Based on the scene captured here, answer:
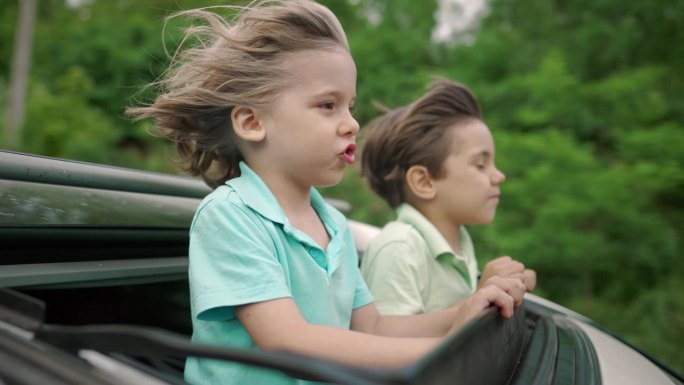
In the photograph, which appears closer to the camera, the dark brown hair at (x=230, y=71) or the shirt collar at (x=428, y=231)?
the dark brown hair at (x=230, y=71)

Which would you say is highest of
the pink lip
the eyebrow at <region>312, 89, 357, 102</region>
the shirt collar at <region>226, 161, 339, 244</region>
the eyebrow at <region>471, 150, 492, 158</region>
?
the eyebrow at <region>471, 150, 492, 158</region>

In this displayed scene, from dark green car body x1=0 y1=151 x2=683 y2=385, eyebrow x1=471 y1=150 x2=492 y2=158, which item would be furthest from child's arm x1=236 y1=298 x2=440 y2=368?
eyebrow x1=471 y1=150 x2=492 y2=158

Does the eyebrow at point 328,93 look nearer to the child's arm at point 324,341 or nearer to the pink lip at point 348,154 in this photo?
the pink lip at point 348,154

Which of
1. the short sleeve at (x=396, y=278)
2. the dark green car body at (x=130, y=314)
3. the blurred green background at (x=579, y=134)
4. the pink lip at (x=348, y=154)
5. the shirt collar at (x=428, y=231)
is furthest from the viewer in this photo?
the blurred green background at (x=579, y=134)

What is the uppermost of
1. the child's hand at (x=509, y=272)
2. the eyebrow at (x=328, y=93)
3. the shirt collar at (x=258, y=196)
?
the eyebrow at (x=328, y=93)

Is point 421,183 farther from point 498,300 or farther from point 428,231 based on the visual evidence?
point 498,300

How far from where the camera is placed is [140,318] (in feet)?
6.79

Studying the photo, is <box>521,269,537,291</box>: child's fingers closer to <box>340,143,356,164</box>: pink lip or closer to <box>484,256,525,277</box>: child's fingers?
<box>484,256,525,277</box>: child's fingers

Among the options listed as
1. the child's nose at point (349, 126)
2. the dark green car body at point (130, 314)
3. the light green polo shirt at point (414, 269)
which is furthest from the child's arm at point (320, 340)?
the light green polo shirt at point (414, 269)

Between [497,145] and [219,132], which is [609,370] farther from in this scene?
[497,145]

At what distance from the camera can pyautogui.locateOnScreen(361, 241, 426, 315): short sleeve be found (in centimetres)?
185

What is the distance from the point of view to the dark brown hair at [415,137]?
2180 mm

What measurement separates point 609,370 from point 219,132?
1.08m

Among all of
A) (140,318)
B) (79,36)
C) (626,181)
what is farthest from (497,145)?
(79,36)
